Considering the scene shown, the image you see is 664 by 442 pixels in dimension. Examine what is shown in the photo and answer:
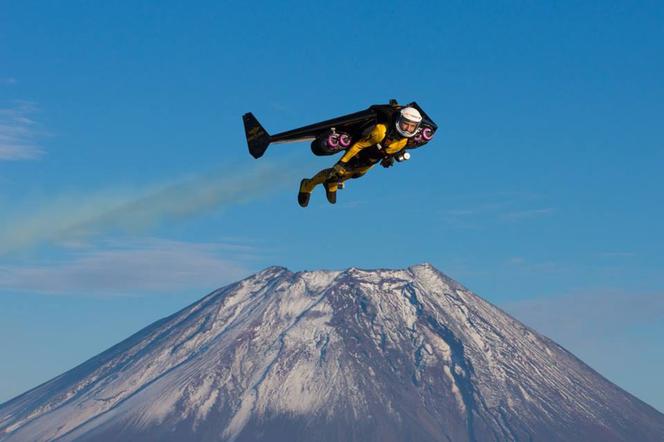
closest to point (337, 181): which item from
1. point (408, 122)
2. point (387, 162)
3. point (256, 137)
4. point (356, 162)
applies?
point (356, 162)

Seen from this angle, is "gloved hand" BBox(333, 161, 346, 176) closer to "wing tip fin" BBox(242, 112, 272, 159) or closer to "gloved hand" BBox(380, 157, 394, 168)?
"gloved hand" BBox(380, 157, 394, 168)

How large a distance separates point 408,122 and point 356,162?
4.19 meters

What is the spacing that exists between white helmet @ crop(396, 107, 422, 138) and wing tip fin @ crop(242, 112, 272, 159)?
7558 mm

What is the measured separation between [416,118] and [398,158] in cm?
230

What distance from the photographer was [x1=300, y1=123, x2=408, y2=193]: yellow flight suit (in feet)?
190

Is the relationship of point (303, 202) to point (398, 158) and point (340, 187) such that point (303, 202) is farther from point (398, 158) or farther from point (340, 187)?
point (398, 158)

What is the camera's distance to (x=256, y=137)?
2431 inches

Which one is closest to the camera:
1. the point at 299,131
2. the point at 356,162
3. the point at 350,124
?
the point at 350,124

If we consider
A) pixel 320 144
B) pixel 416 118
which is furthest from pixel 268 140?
pixel 416 118

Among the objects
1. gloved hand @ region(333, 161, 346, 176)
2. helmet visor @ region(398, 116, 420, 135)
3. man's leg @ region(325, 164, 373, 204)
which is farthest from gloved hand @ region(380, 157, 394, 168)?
gloved hand @ region(333, 161, 346, 176)

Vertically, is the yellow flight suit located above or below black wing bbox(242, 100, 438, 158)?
below

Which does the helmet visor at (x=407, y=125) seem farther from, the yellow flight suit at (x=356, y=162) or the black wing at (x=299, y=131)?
the black wing at (x=299, y=131)

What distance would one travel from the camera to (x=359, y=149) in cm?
5869

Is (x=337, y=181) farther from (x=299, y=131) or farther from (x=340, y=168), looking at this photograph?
(x=299, y=131)
